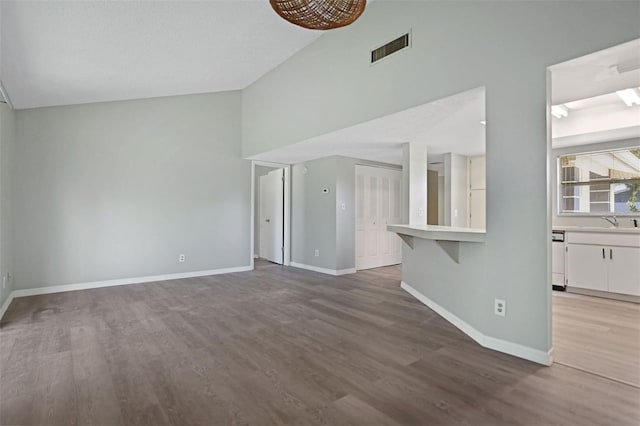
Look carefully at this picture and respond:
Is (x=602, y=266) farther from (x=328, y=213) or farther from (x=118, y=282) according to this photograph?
(x=118, y=282)

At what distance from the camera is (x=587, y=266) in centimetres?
418

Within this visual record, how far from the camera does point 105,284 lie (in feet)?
16.1

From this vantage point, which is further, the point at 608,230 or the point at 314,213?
the point at 314,213

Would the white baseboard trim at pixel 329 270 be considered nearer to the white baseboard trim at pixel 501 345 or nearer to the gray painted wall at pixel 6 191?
the white baseboard trim at pixel 501 345

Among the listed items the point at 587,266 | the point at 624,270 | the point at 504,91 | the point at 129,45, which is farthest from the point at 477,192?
the point at 129,45

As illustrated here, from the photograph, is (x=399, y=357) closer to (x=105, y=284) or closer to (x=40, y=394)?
(x=40, y=394)

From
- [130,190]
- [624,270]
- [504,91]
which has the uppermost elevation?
[504,91]

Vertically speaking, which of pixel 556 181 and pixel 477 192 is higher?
pixel 556 181

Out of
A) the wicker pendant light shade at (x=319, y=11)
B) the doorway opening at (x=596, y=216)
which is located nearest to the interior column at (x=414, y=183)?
the doorway opening at (x=596, y=216)

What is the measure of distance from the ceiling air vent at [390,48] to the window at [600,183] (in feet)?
11.6

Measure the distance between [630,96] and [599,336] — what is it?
271 centimetres

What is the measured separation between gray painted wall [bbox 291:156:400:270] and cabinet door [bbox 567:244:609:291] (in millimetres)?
3231

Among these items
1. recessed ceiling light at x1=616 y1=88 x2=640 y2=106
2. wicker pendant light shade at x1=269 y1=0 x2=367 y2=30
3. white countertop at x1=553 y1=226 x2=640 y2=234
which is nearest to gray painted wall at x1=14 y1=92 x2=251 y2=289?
wicker pendant light shade at x1=269 y1=0 x2=367 y2=30

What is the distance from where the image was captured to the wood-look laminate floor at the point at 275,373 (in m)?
1.74
